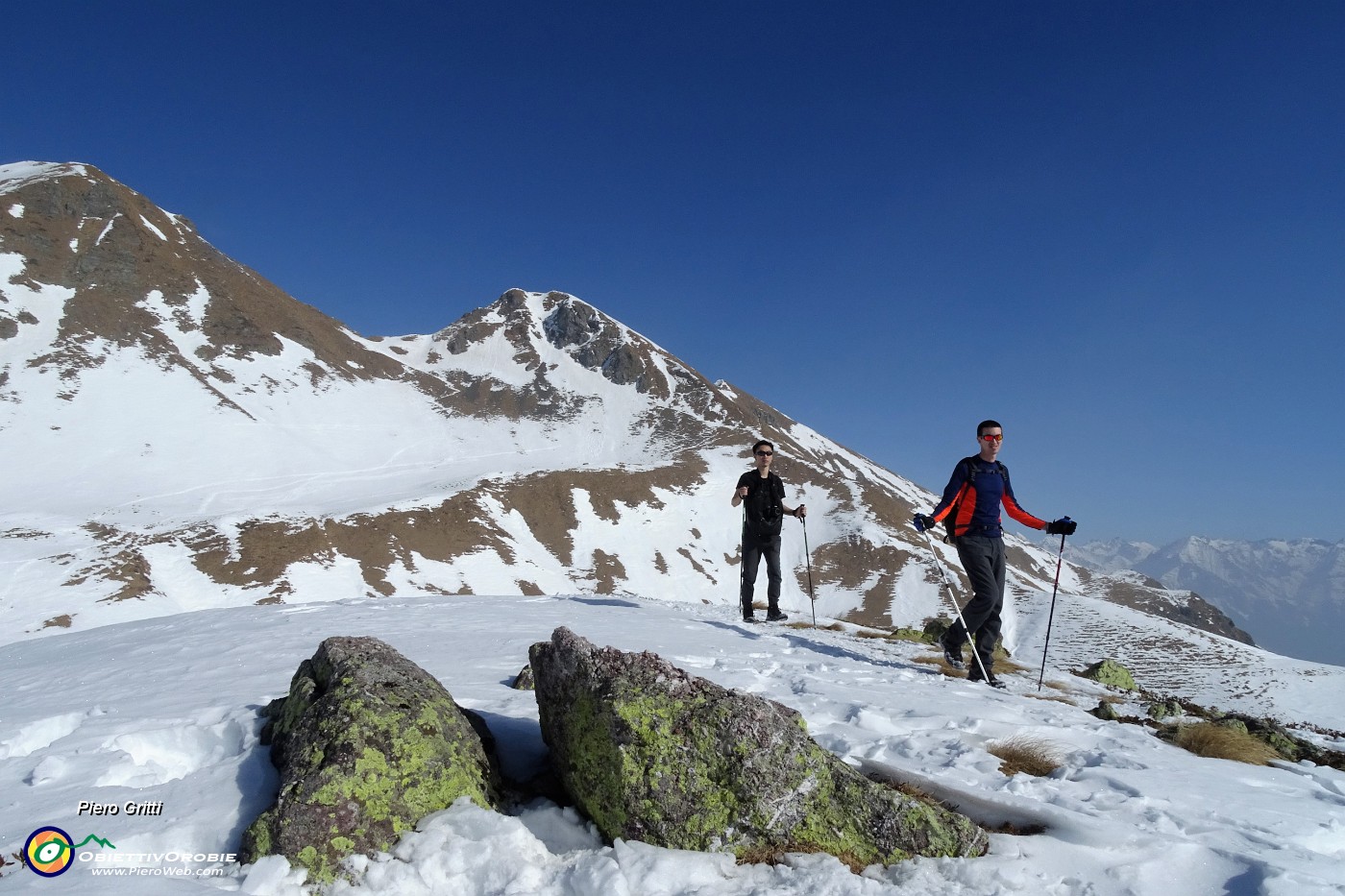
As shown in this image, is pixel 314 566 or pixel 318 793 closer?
pixel 318 793

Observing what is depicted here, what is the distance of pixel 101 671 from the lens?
7656 millimetres

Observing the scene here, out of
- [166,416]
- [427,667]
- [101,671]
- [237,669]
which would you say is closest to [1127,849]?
[427,667]

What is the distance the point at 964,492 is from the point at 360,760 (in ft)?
28.5

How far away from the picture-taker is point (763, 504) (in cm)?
1355

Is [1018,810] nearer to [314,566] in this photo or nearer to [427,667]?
[427,667]

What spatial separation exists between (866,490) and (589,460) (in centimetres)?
4586

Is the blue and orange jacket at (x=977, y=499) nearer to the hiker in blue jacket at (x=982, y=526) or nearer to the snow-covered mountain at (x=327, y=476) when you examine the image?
the hiker in blue jacket at (x=982, y=526)

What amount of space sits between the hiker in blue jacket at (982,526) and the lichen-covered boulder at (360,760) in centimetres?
746

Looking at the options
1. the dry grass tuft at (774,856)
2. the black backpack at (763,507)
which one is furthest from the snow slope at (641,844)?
the black backpack at (763,507)

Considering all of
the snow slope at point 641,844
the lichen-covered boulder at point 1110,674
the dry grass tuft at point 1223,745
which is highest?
the dry grass tuft at point 1223,745

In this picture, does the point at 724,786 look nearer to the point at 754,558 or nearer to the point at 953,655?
the point at 953,655

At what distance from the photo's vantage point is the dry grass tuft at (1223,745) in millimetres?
6242

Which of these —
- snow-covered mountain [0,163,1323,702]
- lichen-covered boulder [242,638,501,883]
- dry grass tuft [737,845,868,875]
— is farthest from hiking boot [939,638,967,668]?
snow-covered mountain [0,163,1323,702]

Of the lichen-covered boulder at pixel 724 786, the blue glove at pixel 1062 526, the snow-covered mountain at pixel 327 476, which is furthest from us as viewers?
the snow-covered mountain at pixel 327 476
